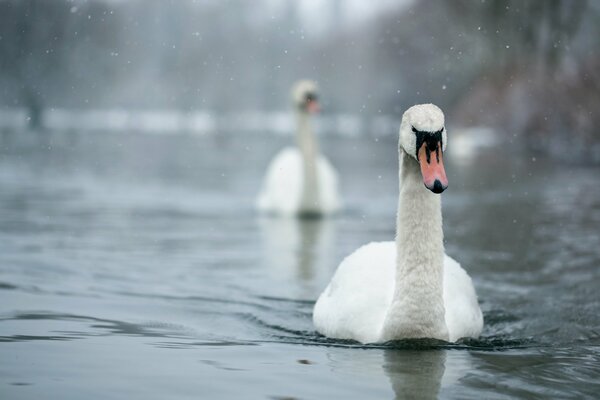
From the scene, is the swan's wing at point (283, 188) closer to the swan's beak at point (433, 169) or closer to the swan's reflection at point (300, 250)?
the swan's reflection at point (300, 250)

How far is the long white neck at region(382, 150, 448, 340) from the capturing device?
6.37 meters

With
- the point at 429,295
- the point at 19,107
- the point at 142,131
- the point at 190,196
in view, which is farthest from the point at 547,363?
the point at 19,107

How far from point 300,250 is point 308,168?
344 centimetres

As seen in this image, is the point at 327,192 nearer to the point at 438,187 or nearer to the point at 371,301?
the point at 371,301

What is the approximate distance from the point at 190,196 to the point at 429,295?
33.9 ft

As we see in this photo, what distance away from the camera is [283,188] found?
15.0m

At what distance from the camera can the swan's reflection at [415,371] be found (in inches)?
217

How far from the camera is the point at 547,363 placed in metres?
6.28

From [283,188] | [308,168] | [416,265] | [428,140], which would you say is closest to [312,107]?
[308,168]

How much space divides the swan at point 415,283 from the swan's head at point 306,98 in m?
8.61

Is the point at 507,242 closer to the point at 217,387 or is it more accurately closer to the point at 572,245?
the point at 572,245

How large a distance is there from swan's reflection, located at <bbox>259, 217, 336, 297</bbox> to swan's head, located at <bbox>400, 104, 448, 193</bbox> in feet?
9.83

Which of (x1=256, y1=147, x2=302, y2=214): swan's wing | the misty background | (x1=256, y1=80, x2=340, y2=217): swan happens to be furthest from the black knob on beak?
the misty background

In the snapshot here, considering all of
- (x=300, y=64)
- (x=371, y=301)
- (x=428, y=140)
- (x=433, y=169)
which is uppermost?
(x=300, y=64)
